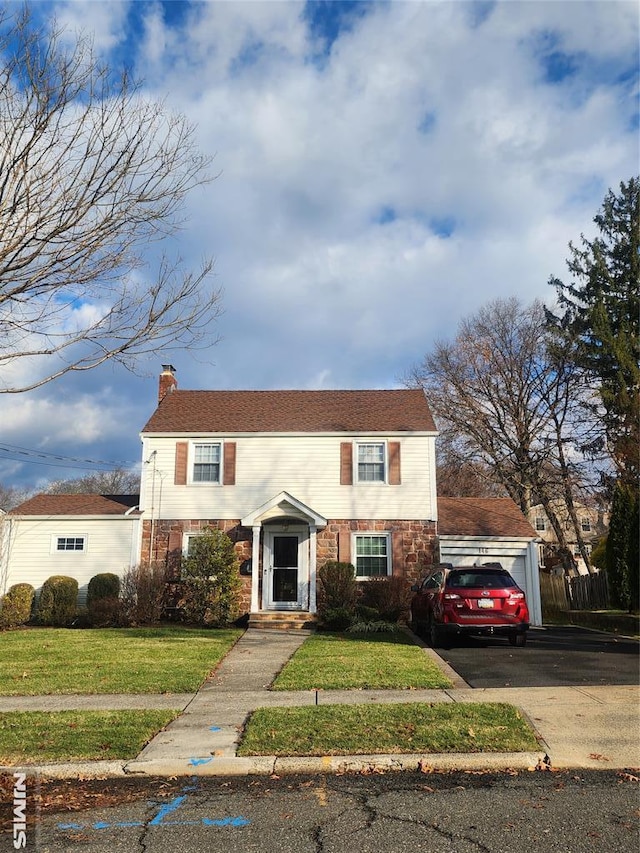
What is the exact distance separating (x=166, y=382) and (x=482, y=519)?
1190 centimetres

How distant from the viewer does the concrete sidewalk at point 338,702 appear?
19.3 ft

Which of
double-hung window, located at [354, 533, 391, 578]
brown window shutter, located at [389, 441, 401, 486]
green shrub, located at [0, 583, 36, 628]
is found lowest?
green shrub, located at [0, 583, 36, 628]

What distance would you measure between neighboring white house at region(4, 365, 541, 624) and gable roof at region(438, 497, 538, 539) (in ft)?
0.27

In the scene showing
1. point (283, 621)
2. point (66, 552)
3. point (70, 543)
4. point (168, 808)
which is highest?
point (70, 543)

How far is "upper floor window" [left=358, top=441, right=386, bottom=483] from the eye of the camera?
2069 cm

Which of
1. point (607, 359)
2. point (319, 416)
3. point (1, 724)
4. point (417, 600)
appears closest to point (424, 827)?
point (1, 724)

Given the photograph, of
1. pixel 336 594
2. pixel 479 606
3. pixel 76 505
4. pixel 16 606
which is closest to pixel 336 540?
pixel 336 594

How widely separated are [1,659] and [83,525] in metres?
8.95

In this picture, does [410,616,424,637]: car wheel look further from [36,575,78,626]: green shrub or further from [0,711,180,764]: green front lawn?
[36,575,78,626]: green shrub

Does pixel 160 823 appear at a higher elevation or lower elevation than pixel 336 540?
lower

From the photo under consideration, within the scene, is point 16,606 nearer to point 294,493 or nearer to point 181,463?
point 181,463

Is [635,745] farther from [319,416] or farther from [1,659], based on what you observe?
[319,416]

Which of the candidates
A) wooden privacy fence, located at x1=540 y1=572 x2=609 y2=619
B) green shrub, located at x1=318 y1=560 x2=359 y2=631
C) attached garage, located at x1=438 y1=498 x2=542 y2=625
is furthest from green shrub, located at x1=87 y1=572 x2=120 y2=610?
wooden privacy fence, located at x1=540 y1=572 x2=609 y2=619

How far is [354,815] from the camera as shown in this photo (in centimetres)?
477
